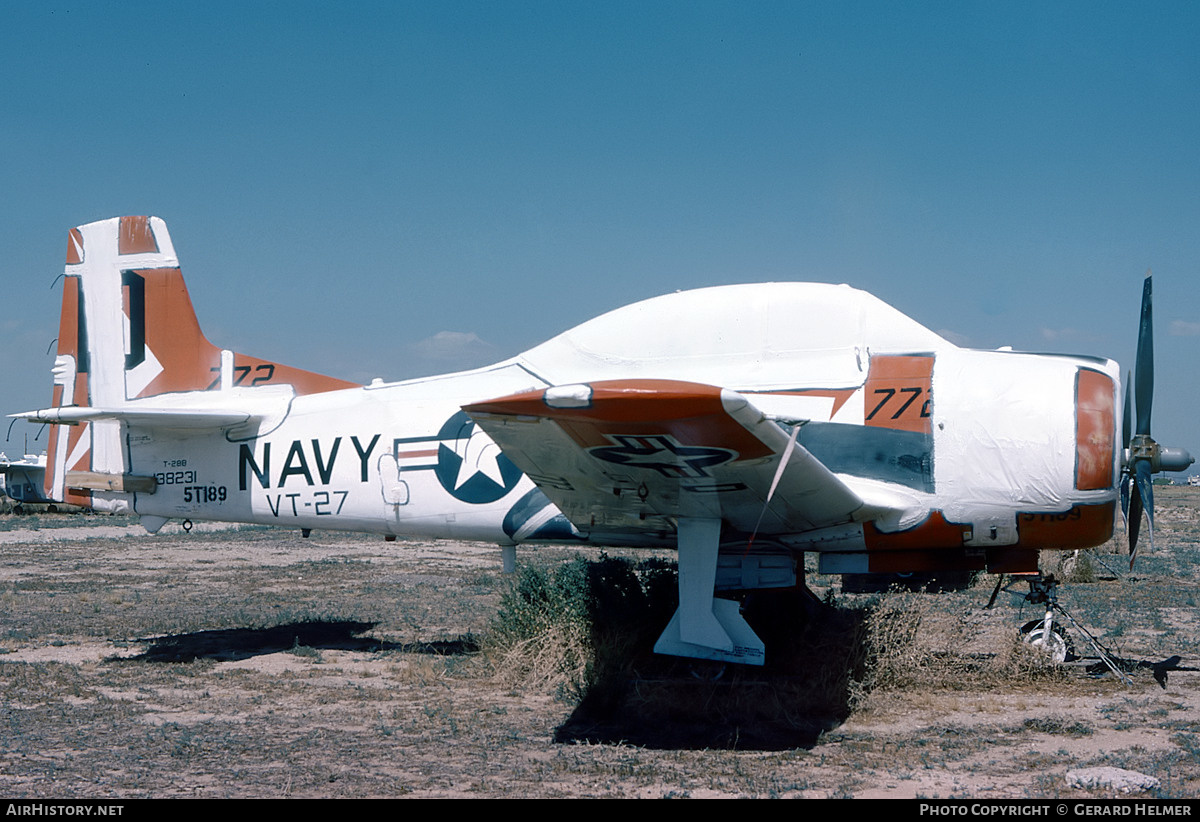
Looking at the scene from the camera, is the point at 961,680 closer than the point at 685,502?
No

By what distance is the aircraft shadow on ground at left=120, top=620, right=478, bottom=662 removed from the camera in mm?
9969

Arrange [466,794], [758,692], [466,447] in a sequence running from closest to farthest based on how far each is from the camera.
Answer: [466,794], [758,692], [466,447]

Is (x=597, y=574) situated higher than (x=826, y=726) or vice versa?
(x=597, y=574)

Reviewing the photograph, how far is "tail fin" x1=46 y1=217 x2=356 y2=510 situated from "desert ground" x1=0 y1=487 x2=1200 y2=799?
2.90 meters

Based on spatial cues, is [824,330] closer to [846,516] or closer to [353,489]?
[846,516]

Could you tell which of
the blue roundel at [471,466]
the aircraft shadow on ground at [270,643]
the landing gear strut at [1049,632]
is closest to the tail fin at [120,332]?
the aircraft shadow on ground at [270,643]

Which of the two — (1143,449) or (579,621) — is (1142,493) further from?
(579,621)

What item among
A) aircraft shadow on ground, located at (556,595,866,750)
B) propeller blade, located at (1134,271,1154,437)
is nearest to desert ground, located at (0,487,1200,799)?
aircraft shadow on ground, located at (556,595,866,750)

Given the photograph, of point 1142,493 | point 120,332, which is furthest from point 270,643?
point 1142,493

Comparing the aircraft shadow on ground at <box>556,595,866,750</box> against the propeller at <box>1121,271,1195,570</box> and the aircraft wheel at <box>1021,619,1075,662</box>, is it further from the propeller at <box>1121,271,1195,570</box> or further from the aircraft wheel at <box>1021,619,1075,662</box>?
the propeller at <box>1121,271,1195,570</box>

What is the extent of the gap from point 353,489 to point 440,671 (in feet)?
6.78

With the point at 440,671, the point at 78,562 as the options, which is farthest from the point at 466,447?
the point at 78,562

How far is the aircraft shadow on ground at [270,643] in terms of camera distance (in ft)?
32.7

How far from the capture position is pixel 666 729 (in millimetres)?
6980
